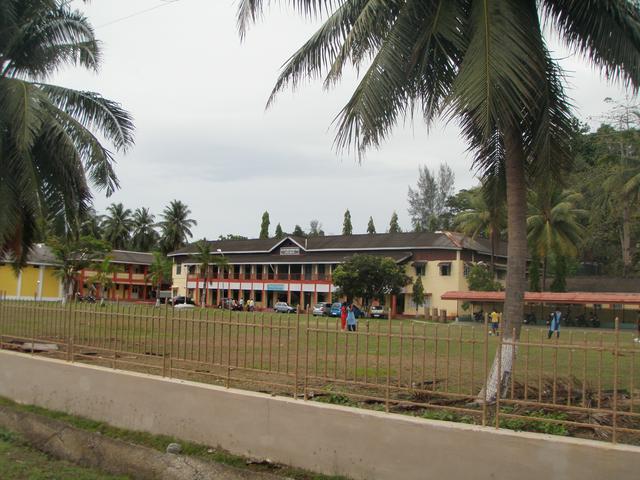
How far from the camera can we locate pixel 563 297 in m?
46.4

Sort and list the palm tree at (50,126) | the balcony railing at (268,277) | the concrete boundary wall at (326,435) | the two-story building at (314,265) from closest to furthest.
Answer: the concrete boundary wall at (326,435), the palm tree at (50,126), the two-story building at (314,265), the balcony railing at (268,277)

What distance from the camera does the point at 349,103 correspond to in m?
7.67

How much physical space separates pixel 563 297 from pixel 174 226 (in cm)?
5205

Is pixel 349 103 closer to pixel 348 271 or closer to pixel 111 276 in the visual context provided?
pixel 348 271

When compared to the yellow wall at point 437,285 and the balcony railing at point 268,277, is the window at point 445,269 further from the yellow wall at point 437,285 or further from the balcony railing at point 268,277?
the balcony railing at point 268,277

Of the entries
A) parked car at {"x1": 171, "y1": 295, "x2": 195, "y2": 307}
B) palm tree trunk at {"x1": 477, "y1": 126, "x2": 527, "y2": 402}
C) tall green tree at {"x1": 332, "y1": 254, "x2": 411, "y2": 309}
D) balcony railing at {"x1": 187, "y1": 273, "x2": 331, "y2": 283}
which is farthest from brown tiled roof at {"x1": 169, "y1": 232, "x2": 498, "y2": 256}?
palm tree trunk at {"x1": 477, "y1": 126, "x2": 527, "y2": 402}

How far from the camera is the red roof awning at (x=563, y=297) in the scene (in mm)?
43884

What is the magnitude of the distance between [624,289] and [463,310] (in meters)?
12.8

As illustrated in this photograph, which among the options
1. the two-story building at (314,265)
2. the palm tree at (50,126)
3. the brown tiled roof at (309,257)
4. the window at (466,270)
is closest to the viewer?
the palm tree at (50,126)

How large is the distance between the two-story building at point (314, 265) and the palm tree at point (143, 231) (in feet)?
37.2

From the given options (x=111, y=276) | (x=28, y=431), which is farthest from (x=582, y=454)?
(x=111, y=276)

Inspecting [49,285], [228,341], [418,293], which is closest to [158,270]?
[49,285]

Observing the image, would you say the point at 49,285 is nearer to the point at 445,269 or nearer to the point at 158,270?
the point at 158,270

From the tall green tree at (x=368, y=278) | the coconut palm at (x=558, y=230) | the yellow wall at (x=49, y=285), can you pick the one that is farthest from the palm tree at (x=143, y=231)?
the coconut palm at (x=558, y=230)
